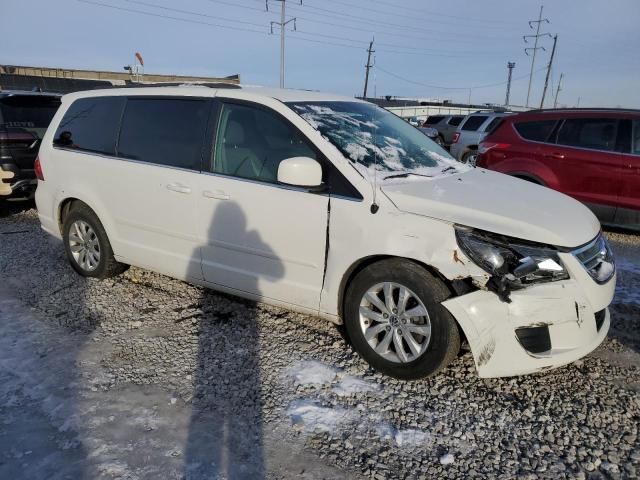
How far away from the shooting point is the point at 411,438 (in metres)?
2.66

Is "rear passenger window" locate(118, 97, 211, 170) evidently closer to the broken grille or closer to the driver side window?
the driver side window

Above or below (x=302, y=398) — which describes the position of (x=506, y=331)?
above

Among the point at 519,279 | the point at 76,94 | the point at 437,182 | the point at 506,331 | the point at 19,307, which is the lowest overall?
the point at 19,307

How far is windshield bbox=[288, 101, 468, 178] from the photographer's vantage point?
3412 millimetres

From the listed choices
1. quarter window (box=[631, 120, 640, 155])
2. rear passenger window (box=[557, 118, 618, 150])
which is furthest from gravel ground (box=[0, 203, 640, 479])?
rear passenger window (box=[557, 118, 618, 150])

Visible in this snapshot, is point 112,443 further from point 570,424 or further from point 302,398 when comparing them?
point 570,424

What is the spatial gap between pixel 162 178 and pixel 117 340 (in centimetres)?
130

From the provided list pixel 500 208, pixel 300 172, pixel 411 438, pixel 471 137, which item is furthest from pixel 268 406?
pixel 471 137

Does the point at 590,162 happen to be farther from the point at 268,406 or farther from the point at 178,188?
the point at 268,406

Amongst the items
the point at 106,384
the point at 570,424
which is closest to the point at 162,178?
the point at 106,384

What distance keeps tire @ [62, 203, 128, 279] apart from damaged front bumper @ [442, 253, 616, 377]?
10.8 ft

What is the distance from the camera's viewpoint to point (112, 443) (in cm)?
256

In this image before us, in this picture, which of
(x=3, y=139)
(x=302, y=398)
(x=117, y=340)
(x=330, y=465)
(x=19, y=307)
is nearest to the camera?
(x=330, y=465)

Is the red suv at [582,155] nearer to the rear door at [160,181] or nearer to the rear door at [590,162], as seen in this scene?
the rear door at [590,162]
